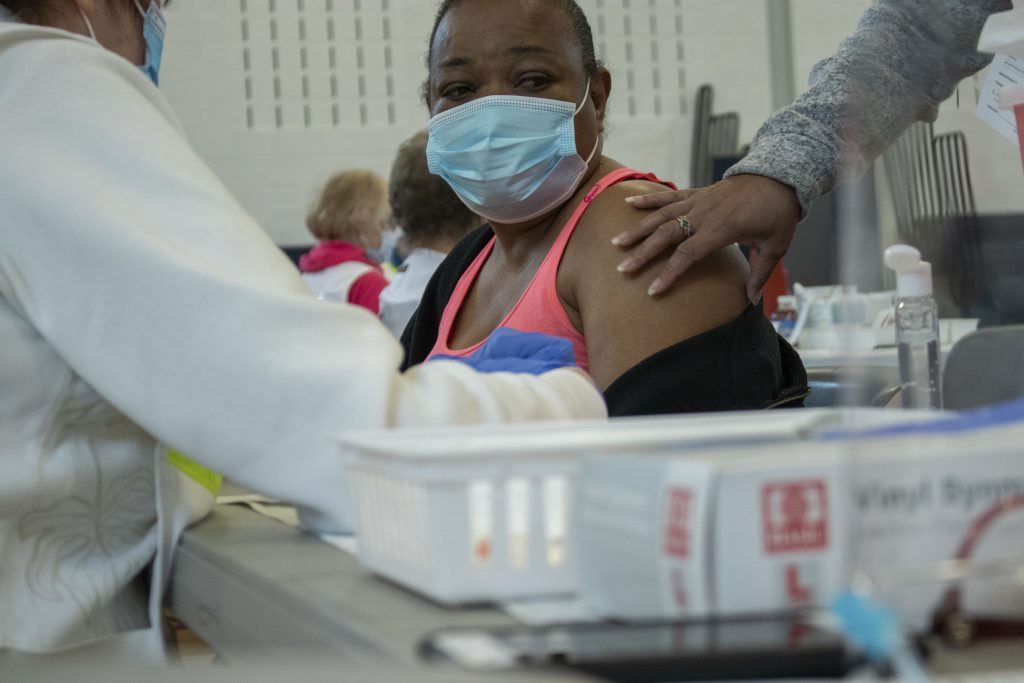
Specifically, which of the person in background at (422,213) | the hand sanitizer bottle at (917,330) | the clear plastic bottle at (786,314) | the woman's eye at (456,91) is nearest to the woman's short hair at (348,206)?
the person in background at (422,213)

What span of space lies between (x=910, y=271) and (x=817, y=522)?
0.94 m

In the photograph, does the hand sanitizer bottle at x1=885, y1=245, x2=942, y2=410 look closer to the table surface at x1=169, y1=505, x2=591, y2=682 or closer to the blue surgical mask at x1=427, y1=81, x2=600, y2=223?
the blue surgical mask at x1=427, y1=81, x2=600, y2=223

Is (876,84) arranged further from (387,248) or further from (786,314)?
(387,248)

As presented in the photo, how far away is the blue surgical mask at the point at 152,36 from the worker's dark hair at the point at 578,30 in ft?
2.16

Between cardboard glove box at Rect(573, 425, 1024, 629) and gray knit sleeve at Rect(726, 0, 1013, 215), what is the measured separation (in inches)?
41.9

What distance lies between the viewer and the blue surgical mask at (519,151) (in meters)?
1.86

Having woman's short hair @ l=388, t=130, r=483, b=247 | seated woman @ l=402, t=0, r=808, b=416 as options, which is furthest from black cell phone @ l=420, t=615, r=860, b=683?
woman's short hair @ l=388, t=130, r=483, b=247

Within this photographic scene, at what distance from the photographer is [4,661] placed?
34.6 inches

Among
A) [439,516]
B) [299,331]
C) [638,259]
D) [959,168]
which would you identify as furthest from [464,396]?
[959,168]

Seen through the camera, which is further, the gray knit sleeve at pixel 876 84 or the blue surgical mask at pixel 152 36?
the gray knit sleeve at pixel 876 84

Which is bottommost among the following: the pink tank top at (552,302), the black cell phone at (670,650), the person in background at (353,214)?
the person in background at (353,214)

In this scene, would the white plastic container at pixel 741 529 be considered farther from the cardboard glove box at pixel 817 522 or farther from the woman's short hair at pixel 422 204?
the woman's short hair at pixel 422 204

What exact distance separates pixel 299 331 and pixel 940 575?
0.47 metres

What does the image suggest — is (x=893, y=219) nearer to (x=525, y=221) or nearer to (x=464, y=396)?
(x=464, y=396)
